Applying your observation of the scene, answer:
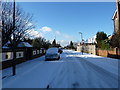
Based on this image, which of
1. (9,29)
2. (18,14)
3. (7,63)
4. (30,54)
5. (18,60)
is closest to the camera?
(7,63)

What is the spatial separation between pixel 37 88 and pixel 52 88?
0.65m

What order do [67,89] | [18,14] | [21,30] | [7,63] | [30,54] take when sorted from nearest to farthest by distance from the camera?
[67,89] → [7,63] → [18,14] → [21,30] → [30,54]

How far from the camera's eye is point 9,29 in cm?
1367

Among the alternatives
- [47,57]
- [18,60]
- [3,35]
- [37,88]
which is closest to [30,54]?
[47,57]

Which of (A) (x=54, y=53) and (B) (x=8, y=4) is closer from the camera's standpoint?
(B) (x=8, y=4)

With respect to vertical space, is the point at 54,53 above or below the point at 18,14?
below

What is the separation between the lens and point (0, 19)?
13.9 meters

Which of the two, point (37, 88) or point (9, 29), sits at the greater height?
point (9, 29)

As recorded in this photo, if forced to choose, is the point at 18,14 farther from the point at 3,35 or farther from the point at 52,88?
the point at 52,88

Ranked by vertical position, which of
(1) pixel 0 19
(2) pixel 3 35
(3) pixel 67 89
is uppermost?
(1) pixel 0 19

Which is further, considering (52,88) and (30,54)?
(30,54)

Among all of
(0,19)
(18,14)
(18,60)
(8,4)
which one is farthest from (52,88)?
(18,14)

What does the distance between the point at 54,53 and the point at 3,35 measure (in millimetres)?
7260

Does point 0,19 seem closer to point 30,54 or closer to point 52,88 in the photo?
point 30,54
